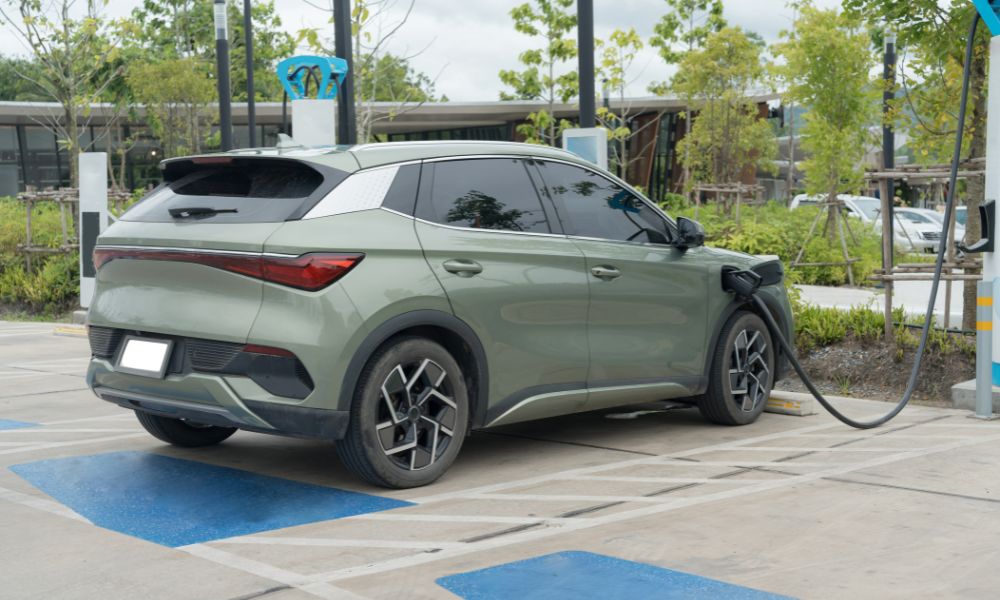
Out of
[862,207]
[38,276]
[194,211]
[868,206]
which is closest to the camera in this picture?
[194,211]

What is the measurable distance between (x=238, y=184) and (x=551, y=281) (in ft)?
5.81

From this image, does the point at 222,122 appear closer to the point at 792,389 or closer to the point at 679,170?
the point at 792,389

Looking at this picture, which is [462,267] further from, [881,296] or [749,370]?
[881,296]

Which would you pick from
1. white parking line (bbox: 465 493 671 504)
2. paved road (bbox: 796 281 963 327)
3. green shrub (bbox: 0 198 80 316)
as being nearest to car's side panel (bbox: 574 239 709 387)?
white parking line (bbox: 465 493 671 504)

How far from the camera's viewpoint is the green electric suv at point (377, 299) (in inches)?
222

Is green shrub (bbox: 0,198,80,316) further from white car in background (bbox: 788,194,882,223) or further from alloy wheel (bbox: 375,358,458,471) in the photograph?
white car in background (bbox: 788,194,882,223)

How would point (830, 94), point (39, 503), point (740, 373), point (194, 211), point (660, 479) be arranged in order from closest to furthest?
point (39, 503) < point (194, 211) < point (660, 479) < point (740, 373) < point (830, 94)

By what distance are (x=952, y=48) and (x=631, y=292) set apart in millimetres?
5034

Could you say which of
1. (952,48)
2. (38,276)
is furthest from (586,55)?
(38,276)

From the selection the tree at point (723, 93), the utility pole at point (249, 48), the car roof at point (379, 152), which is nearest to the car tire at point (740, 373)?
the car roof at point (379, 152)

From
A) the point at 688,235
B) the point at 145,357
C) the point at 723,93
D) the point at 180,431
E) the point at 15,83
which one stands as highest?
the point at 15,83

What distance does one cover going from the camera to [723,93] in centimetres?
3362

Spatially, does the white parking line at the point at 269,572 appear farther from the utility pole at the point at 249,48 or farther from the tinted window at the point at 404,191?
the utility pole at the point at 249,48

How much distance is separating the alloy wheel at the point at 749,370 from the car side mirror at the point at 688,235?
0.79 m
